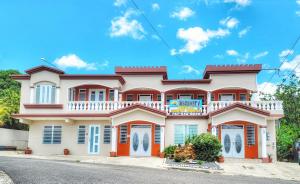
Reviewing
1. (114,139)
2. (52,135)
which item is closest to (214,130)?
(114,139)

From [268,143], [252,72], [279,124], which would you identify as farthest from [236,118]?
[279,124]

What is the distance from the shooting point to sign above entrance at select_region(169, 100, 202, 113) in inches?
1047

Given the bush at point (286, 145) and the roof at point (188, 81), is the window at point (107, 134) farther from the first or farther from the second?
the bush at point (286, 145)

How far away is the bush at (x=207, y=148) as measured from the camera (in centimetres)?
2258

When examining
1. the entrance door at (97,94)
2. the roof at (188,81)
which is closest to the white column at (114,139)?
the entrance door at (97,94)

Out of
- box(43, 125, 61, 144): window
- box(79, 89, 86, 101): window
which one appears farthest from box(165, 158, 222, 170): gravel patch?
box(79, 89, 86, 101): window

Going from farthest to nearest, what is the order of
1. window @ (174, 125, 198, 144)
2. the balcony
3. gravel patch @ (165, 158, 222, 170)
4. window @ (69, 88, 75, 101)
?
window @ (69, 88, 75, 101)
window @ (174, 125, 198, 144)
the balcony
gravel patch @ (165, 158, 222, 170)

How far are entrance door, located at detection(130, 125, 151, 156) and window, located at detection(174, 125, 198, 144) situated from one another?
2.17 meters

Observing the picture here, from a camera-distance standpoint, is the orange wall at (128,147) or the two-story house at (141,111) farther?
the orange wall at (128,147)

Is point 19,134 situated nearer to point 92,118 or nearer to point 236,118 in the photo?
point 92,118

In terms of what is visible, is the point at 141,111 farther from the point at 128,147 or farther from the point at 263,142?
the point at 263,142

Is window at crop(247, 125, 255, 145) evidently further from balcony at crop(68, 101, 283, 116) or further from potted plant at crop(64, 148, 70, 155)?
potted plant at crop(64, 148, 70, 155)

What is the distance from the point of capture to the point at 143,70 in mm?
29203

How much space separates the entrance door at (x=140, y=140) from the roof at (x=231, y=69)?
275 inches
